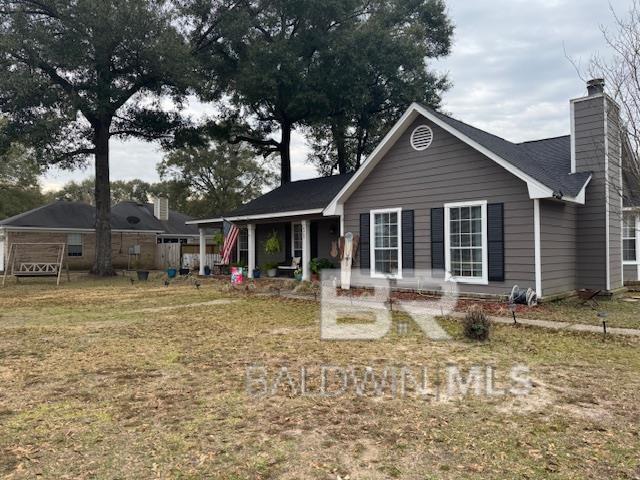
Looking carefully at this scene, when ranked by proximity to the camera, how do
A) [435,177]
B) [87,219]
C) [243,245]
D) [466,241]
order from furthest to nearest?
[87,219], [243,245], [435,177], [466,241]

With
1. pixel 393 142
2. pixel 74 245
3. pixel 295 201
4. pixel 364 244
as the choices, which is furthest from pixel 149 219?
pixel 393 142

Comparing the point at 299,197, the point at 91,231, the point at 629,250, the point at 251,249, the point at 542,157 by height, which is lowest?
the point at 629,250

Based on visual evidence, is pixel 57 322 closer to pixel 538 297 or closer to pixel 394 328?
pixel 394 328

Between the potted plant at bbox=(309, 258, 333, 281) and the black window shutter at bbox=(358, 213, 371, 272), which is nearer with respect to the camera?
the black window shutter at bbox=(358, 213, 371, 272)

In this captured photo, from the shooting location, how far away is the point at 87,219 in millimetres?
26828

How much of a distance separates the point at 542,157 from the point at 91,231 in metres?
23.6

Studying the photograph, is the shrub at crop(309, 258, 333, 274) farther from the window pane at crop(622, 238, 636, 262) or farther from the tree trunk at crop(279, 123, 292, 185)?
the tree trunk at crop(279, 123, 292, 185)

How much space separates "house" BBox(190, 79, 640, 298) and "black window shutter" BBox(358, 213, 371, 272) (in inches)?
1.1

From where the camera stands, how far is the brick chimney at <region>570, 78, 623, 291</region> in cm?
1112

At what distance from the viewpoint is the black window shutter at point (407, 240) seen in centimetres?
1169

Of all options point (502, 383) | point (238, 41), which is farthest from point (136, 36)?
point (502, 383)

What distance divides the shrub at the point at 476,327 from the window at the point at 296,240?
10635 mm

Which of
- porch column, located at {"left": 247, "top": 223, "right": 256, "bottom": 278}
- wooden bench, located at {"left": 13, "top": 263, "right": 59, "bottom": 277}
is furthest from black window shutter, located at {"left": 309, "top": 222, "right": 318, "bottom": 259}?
wooden bench, located at {"left": 13, "top": 263, "right": 59, "bottom": 277}

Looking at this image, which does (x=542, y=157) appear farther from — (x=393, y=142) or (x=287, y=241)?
(x=287, y=241)
